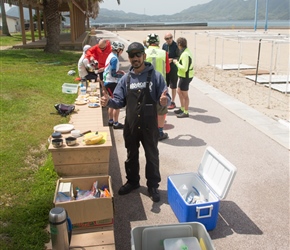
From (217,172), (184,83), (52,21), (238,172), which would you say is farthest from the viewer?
(52,21)

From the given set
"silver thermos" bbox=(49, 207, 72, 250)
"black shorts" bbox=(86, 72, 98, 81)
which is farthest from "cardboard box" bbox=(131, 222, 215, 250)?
"black shorts" bbox=(86, 72, 98, 81)

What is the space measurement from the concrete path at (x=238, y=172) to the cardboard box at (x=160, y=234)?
1.65 ft

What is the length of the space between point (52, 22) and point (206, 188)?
16955 mm

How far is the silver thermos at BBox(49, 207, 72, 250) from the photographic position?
2.79 m

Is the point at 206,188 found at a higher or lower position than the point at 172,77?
lower

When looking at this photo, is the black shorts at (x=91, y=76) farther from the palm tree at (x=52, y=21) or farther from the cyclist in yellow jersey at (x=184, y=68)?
the palm tree at (x=52, y=21)

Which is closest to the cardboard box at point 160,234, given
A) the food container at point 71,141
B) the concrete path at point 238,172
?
the concrete path at point 238,172

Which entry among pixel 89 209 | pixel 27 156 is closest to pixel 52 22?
pixel 27 156

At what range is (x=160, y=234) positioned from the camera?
10.1 ft

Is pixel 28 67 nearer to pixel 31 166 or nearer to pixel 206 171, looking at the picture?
pixel 31 166

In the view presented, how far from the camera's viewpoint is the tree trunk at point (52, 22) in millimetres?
18156

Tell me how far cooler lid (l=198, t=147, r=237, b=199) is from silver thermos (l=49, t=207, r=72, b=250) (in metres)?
1.81

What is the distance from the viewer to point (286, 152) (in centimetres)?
597

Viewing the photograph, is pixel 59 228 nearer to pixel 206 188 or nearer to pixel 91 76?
pixel 206 188
